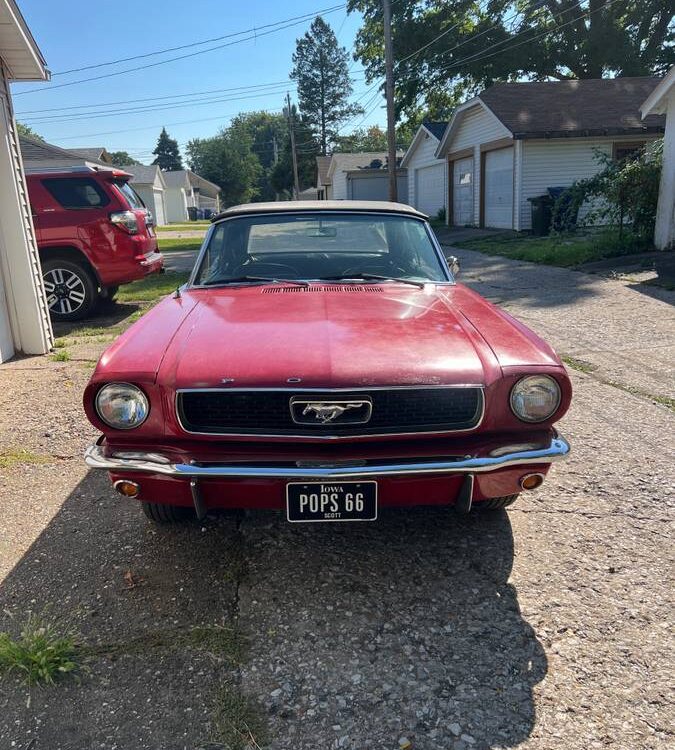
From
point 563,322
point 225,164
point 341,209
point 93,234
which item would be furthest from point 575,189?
point 225,164

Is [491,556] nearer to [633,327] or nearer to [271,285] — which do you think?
[271,285]

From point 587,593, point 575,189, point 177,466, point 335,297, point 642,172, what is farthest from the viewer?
point 575,189

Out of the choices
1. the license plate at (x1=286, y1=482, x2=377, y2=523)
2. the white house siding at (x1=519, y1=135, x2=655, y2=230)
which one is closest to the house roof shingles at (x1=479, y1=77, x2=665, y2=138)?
the white house siding at (x1=519, y1=135, x2=655, y2=230)

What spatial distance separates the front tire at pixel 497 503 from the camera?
302cm

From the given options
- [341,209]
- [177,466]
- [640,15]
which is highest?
[640,15]

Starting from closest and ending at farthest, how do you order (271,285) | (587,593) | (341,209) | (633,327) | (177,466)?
(177,466) < (587,593) < (271,285) < (341,209) < (633,327)

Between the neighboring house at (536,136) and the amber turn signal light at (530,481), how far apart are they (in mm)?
17739

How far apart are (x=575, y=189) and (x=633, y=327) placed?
7384 millimetres

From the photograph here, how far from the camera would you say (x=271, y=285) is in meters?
3.69

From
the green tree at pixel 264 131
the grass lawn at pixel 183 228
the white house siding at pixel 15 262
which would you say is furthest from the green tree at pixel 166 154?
the white house siding at pixel 15 262

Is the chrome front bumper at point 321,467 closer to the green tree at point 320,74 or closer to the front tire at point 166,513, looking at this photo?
the front tire at point 166,513

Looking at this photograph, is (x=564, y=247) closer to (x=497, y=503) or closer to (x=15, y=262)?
(x=15, y=262)

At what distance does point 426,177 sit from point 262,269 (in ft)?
87.5

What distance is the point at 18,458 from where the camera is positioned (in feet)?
13.6
